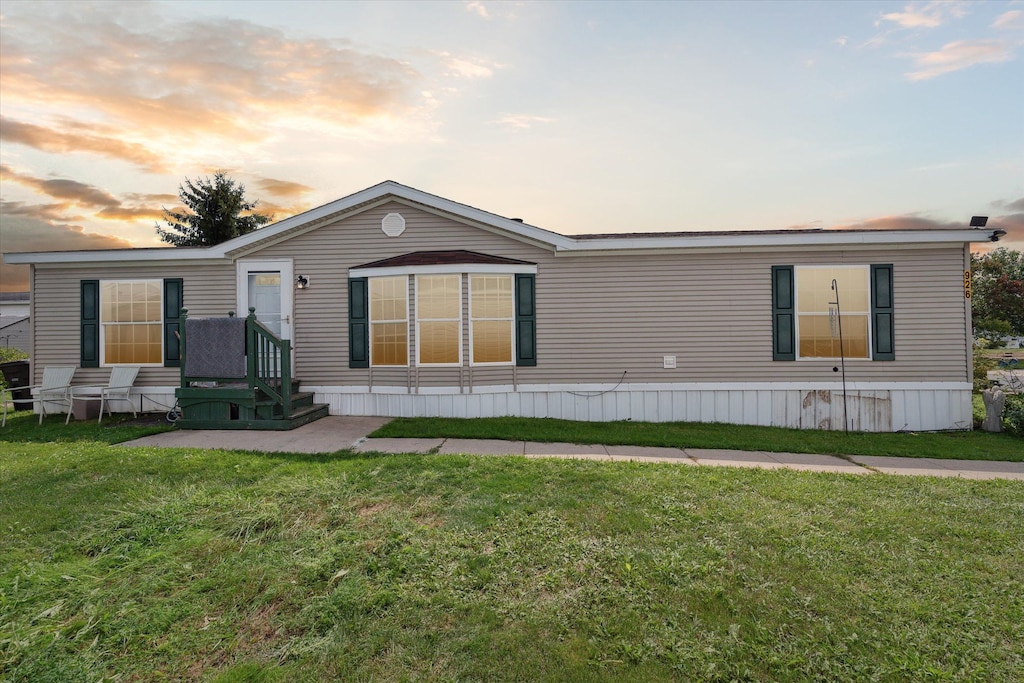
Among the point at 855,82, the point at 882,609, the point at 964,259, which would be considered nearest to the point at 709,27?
the point at 855,82

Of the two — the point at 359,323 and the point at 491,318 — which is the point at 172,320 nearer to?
the point at 359,323

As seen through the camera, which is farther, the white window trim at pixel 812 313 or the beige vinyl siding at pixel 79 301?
the beige vinyl siding at pixel 79 301

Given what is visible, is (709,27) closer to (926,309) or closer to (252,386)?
(926,309)

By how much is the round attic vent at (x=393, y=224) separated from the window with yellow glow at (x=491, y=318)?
175 centimetres

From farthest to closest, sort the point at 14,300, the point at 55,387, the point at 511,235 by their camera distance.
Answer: the point at 14,300
the point at 55,387
the point at 511,235

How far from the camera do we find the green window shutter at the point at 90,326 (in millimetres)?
9570

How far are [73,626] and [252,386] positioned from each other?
208 inches

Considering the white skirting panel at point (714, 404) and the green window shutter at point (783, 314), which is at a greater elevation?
the green window shutter at point (783, 314)

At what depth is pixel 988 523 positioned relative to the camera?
13.4ft

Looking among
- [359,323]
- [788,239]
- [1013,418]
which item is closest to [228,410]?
[359,323]

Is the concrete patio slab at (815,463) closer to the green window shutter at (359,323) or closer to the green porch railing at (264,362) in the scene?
the green window shutter at (359,323)

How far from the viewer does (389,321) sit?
9023 millimetres

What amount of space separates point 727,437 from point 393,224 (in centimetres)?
692

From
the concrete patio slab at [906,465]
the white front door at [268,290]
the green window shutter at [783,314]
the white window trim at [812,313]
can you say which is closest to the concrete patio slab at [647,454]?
the concrete patio slab at [906,465]
